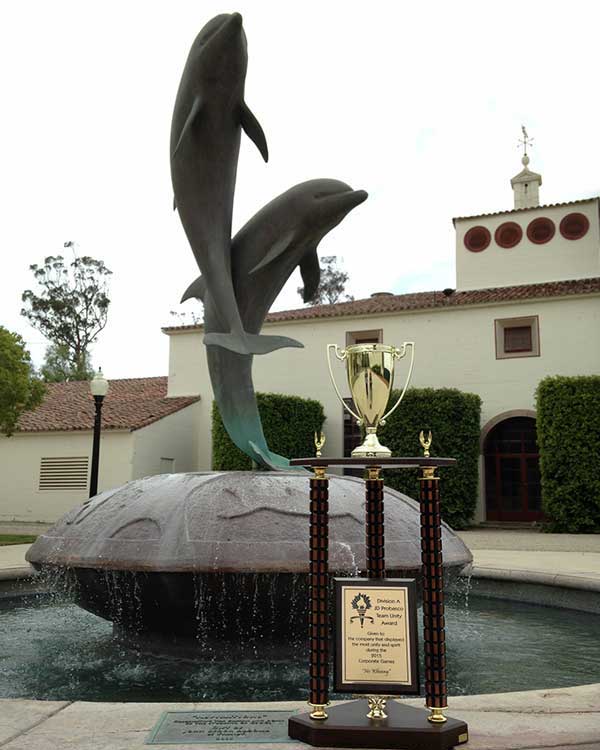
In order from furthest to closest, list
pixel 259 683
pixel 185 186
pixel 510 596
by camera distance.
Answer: pixel 510 596 → pixel 185 186 → pixel 259 683

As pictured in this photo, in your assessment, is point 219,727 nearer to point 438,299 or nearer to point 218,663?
point 218,663

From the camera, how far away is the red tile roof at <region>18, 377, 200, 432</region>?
22.1 metres

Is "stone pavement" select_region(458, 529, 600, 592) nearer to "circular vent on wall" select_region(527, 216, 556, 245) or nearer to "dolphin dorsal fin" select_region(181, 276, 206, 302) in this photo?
"dolphin dorsal fin" select_region(181, 276, 206, 302)

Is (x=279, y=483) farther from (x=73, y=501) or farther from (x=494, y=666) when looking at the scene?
(x=73, y=501)

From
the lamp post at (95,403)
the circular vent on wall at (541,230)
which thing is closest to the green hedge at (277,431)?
the lamp post at (95,403)

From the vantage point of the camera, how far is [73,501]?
2148 centimetres

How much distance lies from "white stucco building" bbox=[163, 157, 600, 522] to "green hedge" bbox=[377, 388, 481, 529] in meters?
0.51

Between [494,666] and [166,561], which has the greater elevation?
[166,561]

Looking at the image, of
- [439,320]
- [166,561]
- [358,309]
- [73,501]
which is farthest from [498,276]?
[166,561]

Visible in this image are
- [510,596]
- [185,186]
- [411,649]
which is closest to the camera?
[411,649]

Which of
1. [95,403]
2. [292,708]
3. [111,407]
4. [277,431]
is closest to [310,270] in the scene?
[292,708]

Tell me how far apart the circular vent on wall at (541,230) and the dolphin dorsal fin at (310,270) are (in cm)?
1874

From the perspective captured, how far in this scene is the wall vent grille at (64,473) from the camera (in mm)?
21719

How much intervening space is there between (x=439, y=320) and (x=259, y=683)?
1860 cm
